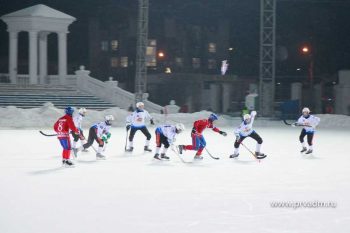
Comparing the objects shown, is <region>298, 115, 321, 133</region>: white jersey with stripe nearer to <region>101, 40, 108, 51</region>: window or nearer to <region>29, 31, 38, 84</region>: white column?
<region>29, 31, 38, 84</region>: white column

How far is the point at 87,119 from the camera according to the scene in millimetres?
30297

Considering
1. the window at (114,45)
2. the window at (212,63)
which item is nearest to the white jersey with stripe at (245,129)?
the window at (114,45)

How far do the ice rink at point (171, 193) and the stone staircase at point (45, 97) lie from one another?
1825cm

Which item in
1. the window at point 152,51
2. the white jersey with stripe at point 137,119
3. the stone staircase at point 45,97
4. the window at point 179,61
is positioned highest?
the window at point 152,51

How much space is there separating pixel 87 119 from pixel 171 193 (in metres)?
20.9

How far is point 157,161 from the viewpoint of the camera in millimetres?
15047

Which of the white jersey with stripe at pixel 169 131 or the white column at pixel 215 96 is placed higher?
the white column at pixel 215 96

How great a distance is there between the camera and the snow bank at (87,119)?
2941 centimetres

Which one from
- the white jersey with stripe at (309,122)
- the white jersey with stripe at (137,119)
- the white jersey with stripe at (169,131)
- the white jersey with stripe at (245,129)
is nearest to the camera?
the white jersey with stripe at (169,131)

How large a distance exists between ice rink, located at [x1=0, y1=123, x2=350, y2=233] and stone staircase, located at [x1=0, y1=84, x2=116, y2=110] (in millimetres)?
18250

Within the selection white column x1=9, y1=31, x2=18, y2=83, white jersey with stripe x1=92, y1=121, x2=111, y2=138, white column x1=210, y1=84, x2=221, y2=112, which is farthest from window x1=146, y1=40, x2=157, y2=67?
white jersey with stripe x1=92, y1=121, x2=111, y2=138

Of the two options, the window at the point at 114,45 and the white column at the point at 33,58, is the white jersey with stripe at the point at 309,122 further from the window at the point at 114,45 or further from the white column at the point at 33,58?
the window at the point at 114,45

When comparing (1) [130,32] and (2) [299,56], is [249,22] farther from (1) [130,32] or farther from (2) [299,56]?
(1) [130,32]

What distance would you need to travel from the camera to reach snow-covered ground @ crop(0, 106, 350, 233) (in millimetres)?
7410
